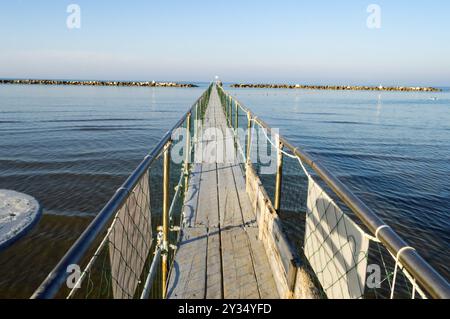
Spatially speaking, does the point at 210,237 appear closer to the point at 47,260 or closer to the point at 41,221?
the point at 47,260

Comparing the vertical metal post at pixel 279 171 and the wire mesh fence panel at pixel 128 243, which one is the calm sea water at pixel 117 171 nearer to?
the wire mesh fence panel at pixel 128 243

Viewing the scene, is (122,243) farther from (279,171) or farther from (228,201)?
(228,201)

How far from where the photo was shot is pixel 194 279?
358cm

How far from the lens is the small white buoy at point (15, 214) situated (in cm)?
731

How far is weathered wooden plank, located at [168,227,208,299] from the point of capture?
11.1 ft

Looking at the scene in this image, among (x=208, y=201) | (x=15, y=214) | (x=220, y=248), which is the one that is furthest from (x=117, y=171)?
(x=220, y=248)

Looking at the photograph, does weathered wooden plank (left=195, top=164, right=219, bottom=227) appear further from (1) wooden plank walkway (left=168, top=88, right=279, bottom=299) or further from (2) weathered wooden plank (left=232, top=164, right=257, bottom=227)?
(2) weathered wooden plank (left=232, top=164, right=257, bottom=227)

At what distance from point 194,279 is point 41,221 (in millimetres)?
6209

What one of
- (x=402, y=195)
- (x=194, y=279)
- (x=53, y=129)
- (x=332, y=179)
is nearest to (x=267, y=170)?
(x=402, y=195)

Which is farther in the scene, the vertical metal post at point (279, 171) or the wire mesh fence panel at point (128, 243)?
the vertical metal post at point (279, 171)

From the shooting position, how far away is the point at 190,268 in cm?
378

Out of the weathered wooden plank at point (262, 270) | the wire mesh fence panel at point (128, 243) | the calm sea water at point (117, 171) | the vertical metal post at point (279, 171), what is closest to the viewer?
the wire mesh fence panel at point (128, 243)

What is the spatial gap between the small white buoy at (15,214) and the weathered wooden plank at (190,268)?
4954 mm

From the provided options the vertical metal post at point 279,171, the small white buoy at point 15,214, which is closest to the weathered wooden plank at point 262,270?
the vertical metal post at point 279,171
